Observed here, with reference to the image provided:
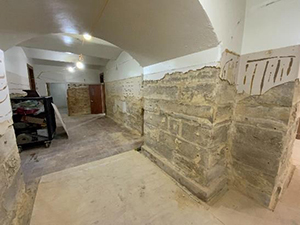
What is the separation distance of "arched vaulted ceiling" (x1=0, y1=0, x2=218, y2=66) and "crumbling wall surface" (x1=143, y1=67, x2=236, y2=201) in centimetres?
32

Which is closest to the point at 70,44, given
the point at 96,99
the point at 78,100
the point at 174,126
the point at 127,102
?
the point at 127,102

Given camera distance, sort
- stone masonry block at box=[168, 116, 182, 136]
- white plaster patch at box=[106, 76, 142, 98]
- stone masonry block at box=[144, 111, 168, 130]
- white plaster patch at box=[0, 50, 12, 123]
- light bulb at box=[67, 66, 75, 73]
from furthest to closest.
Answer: light bulb at box=[67, 66, 75, 73] < white plaster patch at box=[106, 76, 142, 98] < stone masonry block at box=[144, 111, 168, 130] < stone masonry block at box=[168, 116, 182, 136] < white plaster patch at box=[0, 50, 12, 123]

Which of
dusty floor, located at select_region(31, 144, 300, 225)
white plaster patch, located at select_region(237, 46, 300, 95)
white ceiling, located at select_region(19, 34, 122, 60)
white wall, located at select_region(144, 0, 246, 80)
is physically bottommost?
dusty floor, located at select_region(31, 144, 300, 225)

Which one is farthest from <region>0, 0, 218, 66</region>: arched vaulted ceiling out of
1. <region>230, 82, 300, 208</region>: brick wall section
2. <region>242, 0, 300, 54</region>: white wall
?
<region>230, 82, 300, 208</region>: brick wall section

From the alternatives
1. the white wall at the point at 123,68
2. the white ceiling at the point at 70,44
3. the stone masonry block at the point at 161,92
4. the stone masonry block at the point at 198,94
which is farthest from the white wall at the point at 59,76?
the stone masonry block at the point at 198,94

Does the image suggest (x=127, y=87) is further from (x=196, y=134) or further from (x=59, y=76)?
(x=59, y=76)

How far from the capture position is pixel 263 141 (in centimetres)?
128

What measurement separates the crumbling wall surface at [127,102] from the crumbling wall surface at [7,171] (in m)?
2.51

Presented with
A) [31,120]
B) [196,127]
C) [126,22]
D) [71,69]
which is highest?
[71,69]

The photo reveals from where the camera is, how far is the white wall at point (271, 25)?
1.05 metres

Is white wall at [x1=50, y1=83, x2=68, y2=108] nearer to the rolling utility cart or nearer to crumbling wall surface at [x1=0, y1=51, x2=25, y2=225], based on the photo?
the rolling utility cart

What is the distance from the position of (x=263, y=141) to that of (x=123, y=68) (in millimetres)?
4060

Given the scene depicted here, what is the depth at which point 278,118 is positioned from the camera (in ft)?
3.86

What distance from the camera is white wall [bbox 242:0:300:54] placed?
1.05 metres
